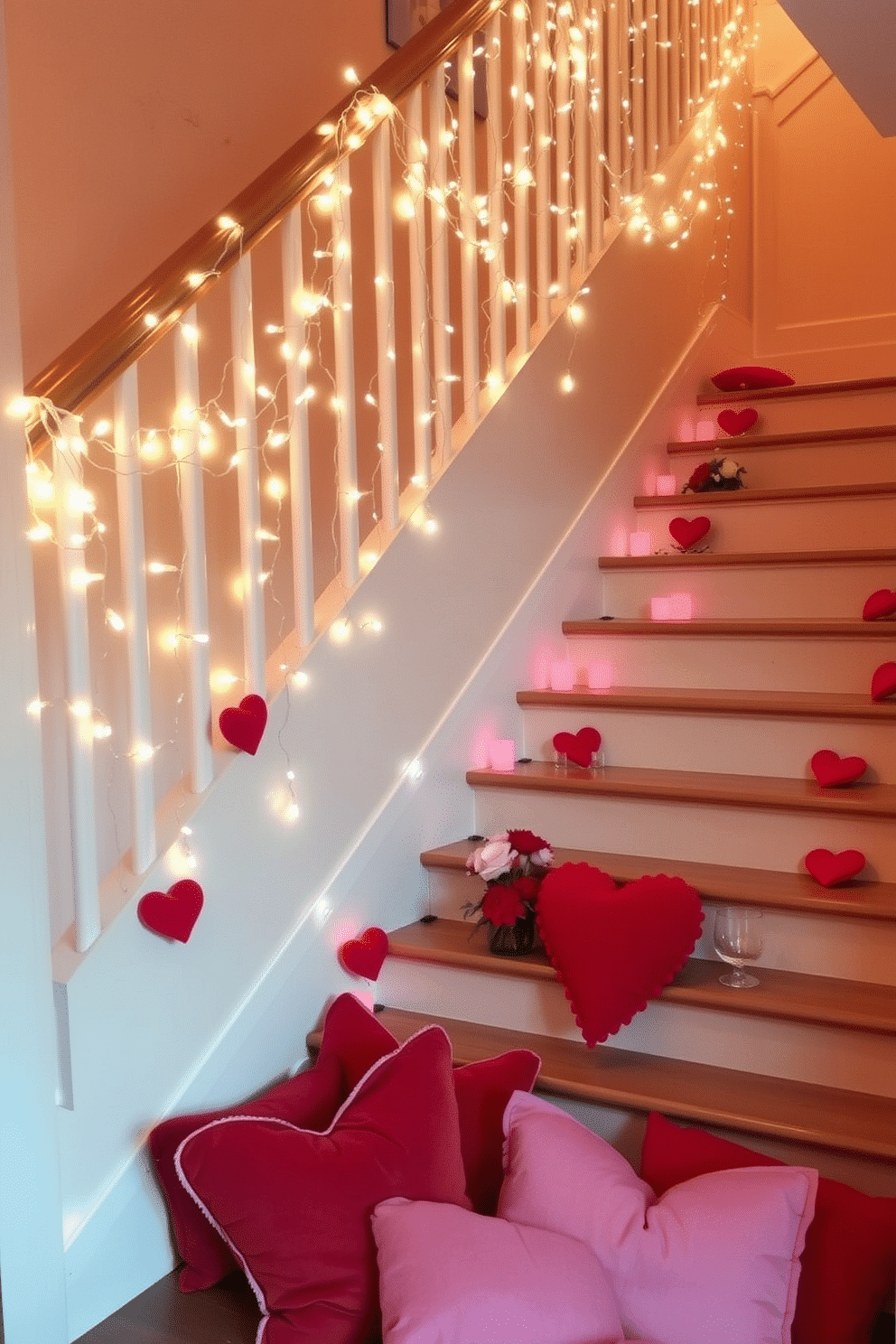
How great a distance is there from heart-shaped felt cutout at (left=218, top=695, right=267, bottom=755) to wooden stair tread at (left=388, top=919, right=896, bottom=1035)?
1.75 ft

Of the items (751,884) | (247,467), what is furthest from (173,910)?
(751,884)

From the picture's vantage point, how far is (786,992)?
194 centimetres

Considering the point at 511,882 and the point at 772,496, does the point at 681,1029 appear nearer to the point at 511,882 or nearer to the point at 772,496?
the point at 511,882

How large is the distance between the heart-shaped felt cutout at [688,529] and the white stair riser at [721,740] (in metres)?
0.72

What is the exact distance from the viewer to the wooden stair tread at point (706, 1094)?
172cm

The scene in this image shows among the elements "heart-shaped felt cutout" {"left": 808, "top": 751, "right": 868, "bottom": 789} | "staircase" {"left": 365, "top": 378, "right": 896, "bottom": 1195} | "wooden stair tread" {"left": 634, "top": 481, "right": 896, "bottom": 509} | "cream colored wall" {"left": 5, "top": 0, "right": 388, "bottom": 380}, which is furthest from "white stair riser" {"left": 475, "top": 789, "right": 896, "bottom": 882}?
A: "cream colored wall" {"left": 5, "top": 0, "right": 388, "bottom": 380}

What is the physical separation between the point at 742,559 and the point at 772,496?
31cm

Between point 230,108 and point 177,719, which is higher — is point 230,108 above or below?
above

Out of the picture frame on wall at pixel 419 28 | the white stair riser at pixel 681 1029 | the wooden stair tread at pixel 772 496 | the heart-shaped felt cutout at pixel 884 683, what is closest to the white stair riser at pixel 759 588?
the wooden stair tread at pixel 772 496

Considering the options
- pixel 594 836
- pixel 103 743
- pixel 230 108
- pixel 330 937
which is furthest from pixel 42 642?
pixel 230 108

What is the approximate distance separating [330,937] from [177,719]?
2.29ft

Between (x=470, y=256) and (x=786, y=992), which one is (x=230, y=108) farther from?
(x=786, y=992)

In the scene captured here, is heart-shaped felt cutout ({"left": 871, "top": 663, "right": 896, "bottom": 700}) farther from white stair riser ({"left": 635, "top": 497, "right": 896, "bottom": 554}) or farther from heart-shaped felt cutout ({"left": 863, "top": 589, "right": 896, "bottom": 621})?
white stair riser ({"left": 635, "top": 497, "right": 896, "bottom": 554})

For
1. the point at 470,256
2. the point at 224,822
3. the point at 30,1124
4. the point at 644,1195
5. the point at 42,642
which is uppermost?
the point at 470,256
